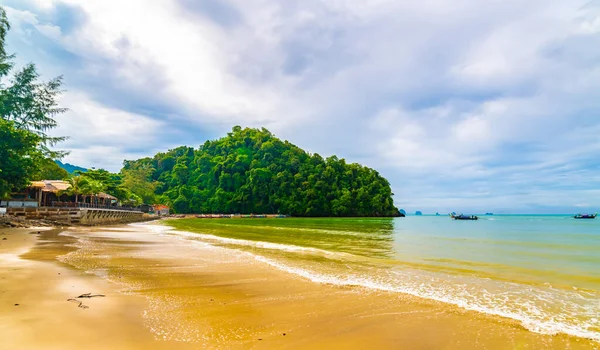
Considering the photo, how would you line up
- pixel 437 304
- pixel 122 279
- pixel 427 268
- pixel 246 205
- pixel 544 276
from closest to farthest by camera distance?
pixel 437 304
pixel 122 279
pixel 544 276
pixel 427 268
pixel 246 205

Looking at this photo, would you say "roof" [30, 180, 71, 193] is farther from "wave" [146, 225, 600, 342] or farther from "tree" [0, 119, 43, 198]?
"wave" [146, 225, 600, 342]

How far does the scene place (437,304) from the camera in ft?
20.5

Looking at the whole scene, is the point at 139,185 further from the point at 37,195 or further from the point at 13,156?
the point at 13,156

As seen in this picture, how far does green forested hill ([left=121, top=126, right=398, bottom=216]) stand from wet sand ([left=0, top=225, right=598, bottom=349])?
101143 millimetres

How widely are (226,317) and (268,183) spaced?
10801cm

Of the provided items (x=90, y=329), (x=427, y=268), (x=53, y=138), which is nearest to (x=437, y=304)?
(x=427, y=268)

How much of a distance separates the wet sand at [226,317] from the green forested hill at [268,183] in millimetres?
101143

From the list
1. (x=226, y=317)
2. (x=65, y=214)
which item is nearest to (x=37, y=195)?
(x=65, y=214)

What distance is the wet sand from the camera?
13.4 feet

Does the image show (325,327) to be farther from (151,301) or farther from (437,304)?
(151,301)

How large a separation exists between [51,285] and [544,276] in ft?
44.7

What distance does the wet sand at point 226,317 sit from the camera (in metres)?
4.09

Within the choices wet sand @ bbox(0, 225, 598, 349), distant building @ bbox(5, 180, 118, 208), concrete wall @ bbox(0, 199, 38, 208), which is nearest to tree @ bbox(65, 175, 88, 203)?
distant building @ bbox(5, 180, 118, 208)

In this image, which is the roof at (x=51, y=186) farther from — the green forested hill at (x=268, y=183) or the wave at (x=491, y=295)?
the green forested hill at (x=268, y=183)
